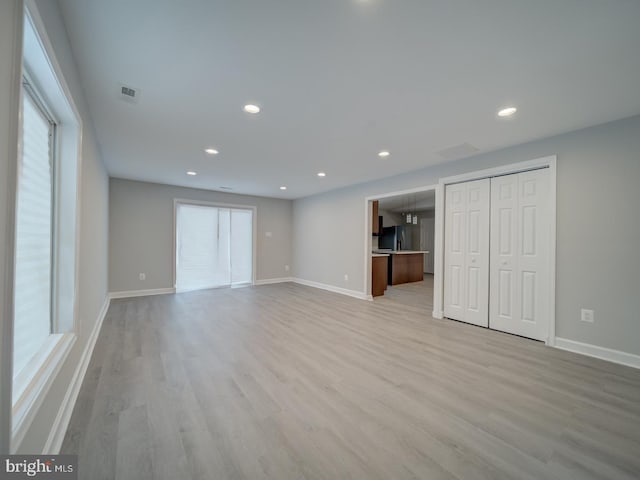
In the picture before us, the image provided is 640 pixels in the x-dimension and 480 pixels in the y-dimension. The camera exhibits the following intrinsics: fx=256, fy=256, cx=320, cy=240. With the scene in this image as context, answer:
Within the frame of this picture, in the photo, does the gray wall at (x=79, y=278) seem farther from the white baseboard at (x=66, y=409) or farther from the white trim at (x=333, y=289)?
the white trim at (x=333, y=289)

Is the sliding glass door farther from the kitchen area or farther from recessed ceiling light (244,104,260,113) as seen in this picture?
recessed ceiling light (244,104,260,113)

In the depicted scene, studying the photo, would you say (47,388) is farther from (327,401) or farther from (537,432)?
(537,432)

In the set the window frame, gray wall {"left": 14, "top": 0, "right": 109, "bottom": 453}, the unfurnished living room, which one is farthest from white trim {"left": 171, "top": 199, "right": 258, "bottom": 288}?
the window frame

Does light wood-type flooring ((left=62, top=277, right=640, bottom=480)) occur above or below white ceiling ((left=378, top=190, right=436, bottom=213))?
below

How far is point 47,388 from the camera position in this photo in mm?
1306

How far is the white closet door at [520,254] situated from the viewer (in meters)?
3.14

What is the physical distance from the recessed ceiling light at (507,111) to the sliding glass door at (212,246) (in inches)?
233

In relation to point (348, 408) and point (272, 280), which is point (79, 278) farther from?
point (272, 280)

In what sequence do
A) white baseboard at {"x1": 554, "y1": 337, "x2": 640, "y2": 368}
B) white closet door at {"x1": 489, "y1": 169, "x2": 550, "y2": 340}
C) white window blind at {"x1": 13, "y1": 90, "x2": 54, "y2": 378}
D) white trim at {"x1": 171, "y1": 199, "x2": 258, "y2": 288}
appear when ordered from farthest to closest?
white trim at {"x1": 171, "y1": 199, "x2": 258, "y2": 288}, white closet door at {"x1": 489, "y1": 169, "x2": 550, "y2": 340}, white baseboard at {"x1": 554, "y1": 337, "x2": 640, "y2": 368}, white window blind at {"x1": 13, "y1": 90, "x2": 54, "y2": 378}

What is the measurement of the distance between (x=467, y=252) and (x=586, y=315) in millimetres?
1408

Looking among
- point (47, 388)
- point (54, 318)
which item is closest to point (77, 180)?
point (54, 318)

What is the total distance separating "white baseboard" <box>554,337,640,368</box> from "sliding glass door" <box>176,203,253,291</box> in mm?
6287

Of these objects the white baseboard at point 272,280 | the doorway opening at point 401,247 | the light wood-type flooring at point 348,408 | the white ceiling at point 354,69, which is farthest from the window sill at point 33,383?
the white baseboard at point 272,280

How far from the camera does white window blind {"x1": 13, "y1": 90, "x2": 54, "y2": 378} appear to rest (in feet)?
4.38
